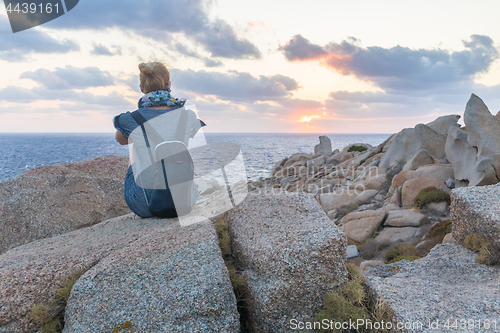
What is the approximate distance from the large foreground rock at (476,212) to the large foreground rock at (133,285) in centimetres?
428

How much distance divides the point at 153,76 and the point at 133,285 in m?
3.47

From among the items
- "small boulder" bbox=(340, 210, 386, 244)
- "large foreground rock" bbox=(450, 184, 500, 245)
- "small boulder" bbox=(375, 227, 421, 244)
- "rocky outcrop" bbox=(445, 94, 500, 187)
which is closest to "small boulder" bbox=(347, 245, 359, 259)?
"small boulder" bbox=(340, 210, 386, 244)

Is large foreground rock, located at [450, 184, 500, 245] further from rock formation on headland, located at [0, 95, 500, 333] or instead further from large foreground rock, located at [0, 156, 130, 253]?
large foreground rock, located at [0, 156, 130, 253]

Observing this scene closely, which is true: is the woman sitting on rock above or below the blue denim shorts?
above

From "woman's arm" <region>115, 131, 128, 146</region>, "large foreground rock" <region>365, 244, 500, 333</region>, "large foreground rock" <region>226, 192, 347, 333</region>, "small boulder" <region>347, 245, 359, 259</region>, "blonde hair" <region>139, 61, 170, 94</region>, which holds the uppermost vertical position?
"blonde hair" <region>139, 61, 170, 94</region>

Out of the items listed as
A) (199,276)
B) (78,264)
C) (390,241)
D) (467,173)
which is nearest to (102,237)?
(78,264)

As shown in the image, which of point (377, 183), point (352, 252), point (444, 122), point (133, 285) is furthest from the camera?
point (444, 122)

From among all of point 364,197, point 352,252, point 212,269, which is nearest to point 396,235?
point 352,252

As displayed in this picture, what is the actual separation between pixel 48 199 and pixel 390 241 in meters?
10.1

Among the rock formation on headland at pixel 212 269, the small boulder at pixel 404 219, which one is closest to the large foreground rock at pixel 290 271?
the rock formation on headland at pixel 212 269

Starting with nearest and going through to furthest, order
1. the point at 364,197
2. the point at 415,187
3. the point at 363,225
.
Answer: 1. the point at 363,225
2. the point at 415,187
3. the point at 364,197

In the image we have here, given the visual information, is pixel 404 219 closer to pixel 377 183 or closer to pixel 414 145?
pixel 377 183

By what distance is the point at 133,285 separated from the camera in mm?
3898

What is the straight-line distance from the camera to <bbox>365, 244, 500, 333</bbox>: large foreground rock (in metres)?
3.82
